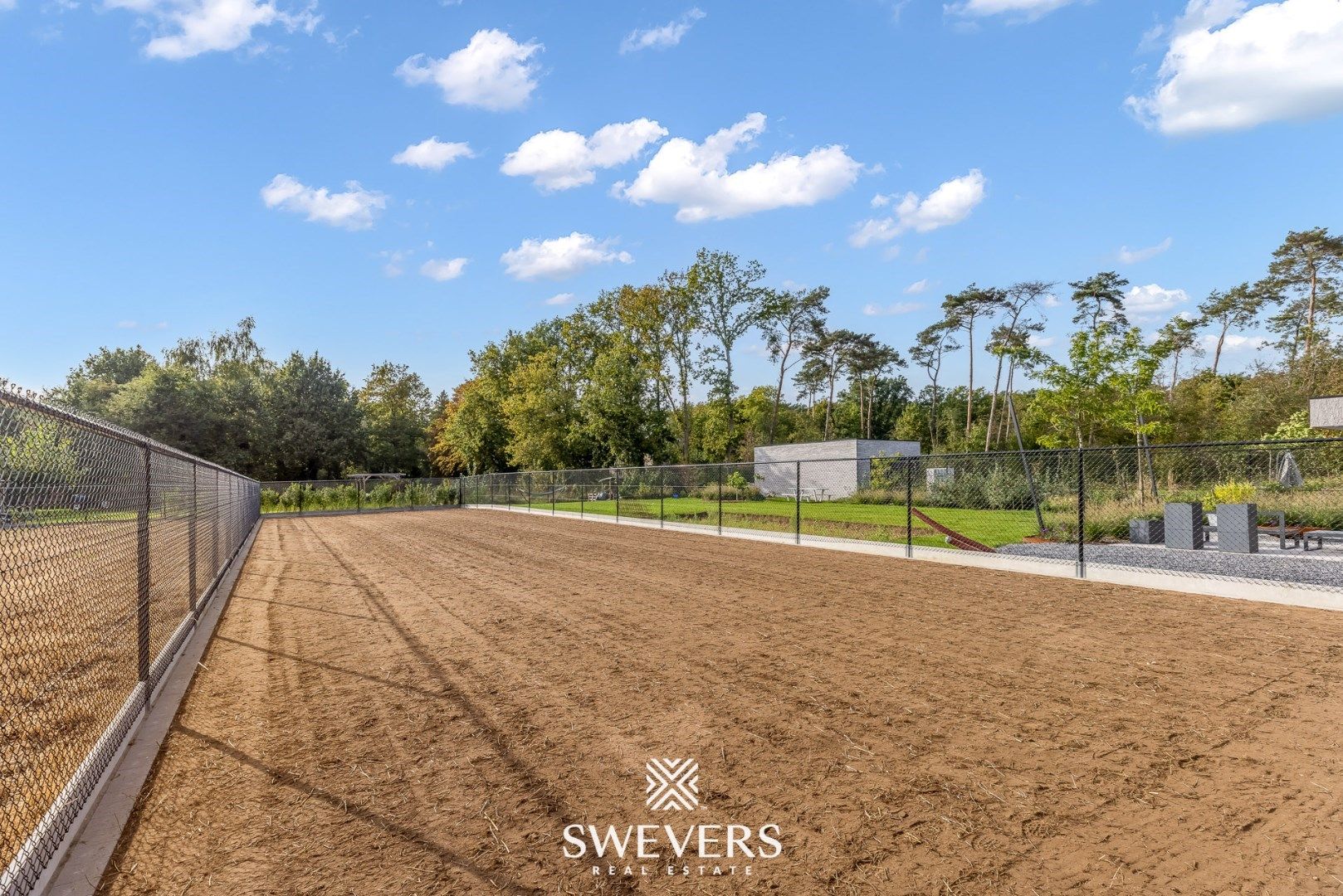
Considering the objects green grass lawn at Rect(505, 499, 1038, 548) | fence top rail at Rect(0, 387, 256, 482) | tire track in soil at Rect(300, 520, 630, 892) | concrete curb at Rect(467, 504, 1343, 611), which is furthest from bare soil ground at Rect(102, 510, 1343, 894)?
green grass lawn at Rect(505, 499, 1038, 548)

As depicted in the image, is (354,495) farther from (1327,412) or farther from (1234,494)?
(1327,412)

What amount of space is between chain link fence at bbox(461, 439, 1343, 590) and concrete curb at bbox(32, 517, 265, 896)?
25.8 ft

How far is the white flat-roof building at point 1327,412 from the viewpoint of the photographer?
63.4ft

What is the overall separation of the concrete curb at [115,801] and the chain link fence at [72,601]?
0.20ft

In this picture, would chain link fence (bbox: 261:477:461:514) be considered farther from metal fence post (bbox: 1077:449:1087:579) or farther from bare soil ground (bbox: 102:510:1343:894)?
metal fence post (bbox: 1077:449:1087:579)

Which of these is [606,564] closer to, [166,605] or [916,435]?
[166,605]

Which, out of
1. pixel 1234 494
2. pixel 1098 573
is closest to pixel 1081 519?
pixel 1098 573

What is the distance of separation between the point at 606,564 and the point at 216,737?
783 centimetres

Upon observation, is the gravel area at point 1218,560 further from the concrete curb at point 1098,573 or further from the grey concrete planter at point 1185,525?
the concrete curb at point 1098,573

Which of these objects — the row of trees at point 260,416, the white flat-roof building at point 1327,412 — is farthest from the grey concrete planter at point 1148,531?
the row of trees at point 260,416

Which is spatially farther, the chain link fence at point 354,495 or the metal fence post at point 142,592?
the chain link fence at point 354,495

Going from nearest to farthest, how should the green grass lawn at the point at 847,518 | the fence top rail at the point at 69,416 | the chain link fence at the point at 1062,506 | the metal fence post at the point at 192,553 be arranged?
the fence top rail at the point at 69,416 → the metal fence post at the point at 192,553 → the chain link fence at the point at 1062,506 → the green grass lawn at the point at 847,518

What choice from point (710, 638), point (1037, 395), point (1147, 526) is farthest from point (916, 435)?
point (710, 638)

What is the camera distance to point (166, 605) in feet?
19.9
